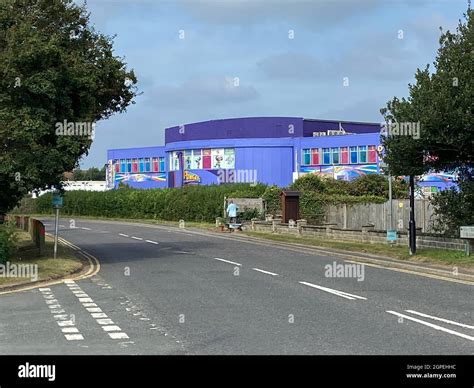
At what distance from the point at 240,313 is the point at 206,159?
79.5 m

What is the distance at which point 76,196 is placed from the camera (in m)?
79.2

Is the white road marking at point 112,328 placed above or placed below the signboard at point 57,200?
below

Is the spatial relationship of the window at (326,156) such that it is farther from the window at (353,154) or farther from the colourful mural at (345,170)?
the window at (353,154)

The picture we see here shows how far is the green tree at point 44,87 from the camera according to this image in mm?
18875

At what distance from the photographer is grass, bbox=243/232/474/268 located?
19.9 meters

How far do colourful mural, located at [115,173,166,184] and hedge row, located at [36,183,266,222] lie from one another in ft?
73.9

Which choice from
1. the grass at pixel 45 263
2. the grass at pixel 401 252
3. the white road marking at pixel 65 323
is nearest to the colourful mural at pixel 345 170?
the grass at pixel 401 252

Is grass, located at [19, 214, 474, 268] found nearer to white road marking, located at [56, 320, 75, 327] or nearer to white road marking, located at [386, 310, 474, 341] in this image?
white road marking, located at [386, 310, 474, 341]

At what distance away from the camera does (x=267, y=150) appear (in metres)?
86.2

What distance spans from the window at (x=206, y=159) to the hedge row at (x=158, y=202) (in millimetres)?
18662
